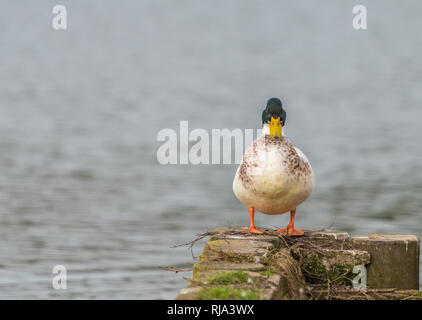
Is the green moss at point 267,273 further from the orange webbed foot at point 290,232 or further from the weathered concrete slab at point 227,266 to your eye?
the orange webbed foot at point 290,232

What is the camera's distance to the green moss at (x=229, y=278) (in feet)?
17.7

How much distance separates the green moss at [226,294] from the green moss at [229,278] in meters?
0.17

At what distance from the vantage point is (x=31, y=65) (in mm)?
40625

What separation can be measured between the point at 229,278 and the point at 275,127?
1611 mm

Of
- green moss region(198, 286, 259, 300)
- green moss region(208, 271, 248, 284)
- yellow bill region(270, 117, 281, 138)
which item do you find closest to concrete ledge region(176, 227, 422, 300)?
green moss region(208, 271, 248, 284)

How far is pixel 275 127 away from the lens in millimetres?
6609

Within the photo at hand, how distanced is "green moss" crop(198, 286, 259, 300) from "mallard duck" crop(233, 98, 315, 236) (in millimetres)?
1417

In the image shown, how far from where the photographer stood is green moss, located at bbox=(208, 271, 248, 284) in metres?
5.39
